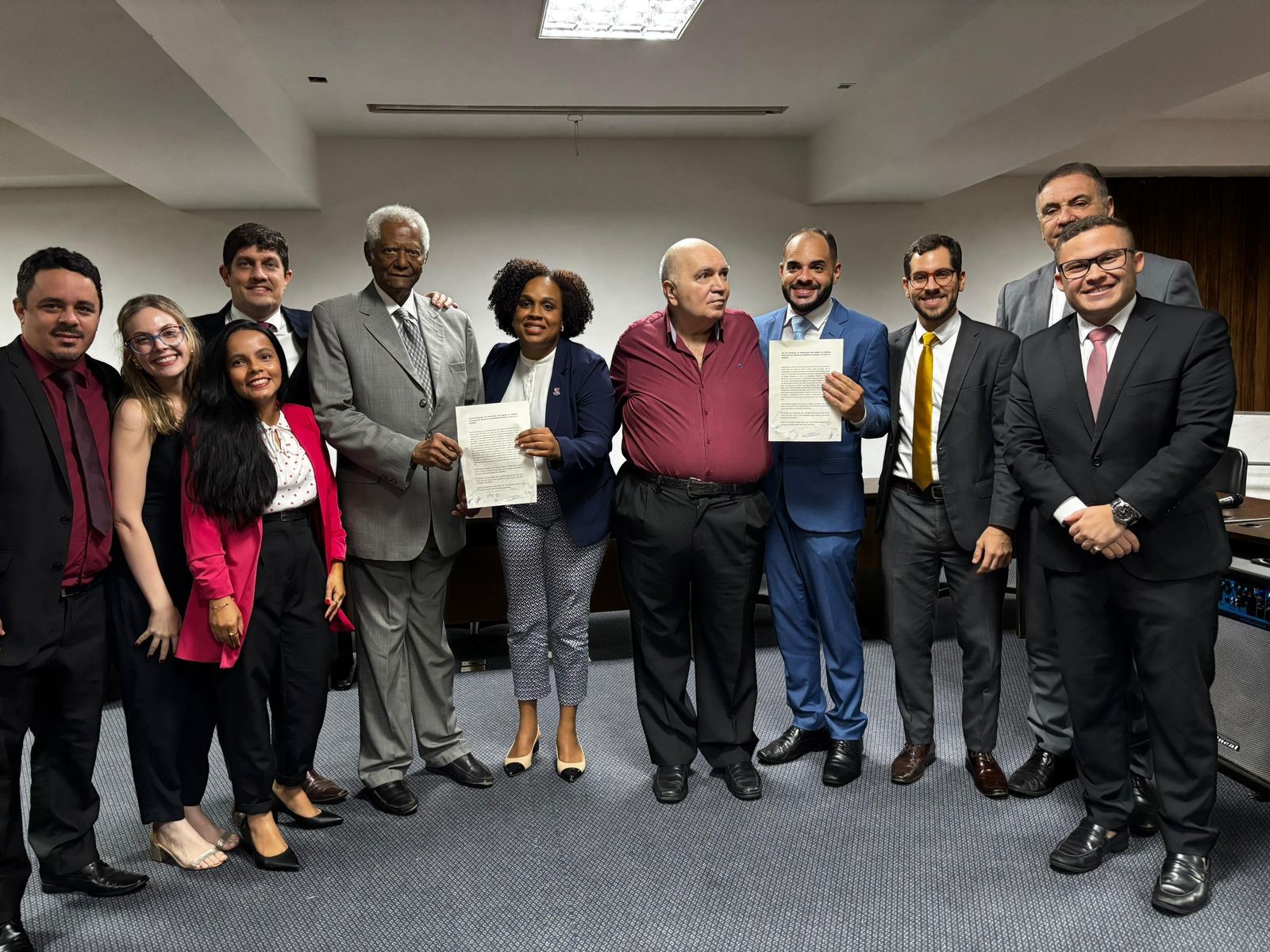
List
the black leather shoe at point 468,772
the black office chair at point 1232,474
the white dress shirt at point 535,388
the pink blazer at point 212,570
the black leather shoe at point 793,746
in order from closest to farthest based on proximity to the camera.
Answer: the pink blazer at point 212,570 → the white dress shirt at point 535,388 → the black leather shoe at point 468,772 → the black leather shoe at point 793,746 → the black office chair at point 1232,474

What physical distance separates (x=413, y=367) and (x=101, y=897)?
1662 mm

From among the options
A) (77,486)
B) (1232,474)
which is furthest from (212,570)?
(1232,474)

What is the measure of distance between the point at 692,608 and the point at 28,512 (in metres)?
1.83

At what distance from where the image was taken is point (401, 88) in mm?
5297

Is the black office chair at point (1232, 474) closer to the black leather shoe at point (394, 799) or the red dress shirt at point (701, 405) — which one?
the red dress shirt at point (701, 405)

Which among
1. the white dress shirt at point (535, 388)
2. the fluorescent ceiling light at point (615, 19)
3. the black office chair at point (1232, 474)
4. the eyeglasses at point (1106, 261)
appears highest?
the fluorescent ceiling light at point (615, 19)

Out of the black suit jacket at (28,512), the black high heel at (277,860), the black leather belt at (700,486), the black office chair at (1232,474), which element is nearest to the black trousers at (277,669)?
the black high heel at (277,860)

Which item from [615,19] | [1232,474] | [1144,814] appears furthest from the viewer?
[615,19]

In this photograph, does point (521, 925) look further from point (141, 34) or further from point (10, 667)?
point (141, 34)

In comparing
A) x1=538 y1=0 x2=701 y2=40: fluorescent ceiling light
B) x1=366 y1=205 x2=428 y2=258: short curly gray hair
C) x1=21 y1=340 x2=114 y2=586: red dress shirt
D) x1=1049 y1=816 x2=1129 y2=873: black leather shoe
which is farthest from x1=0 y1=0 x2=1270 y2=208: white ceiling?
x1=1049 y1=816 x2=1129 y2=873: black leather shoe

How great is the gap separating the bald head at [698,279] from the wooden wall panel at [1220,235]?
5.48m

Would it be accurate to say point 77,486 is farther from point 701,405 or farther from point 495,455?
point 701,405

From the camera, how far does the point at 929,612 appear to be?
3.01 m

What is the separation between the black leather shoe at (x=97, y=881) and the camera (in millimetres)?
2338
